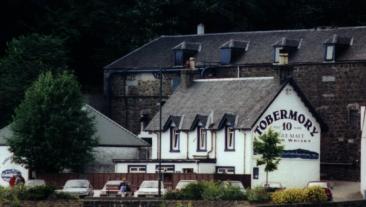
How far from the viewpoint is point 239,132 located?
101 metres

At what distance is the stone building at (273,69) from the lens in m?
108

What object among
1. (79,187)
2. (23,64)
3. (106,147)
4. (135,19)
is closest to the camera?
(79,187)

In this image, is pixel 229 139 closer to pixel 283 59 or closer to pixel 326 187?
pixel 283 59

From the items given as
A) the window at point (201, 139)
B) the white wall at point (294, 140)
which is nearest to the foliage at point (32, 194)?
the white wall at point (294, 140)

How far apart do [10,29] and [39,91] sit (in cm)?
3098

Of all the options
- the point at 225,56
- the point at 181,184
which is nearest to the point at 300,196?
the point at 181,184

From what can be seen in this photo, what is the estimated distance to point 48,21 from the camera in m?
134

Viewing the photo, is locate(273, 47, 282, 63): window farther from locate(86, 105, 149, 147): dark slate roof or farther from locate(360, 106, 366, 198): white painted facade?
locate(360, 106, 366, 198): white painted facade

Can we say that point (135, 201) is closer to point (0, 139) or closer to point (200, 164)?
point (200, 164)

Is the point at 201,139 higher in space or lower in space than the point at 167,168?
higher

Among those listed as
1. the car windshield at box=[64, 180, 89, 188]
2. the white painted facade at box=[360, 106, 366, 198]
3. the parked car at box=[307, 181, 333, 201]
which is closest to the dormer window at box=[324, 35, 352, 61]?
the white painted facade at box=[360, 106, 366, 198]

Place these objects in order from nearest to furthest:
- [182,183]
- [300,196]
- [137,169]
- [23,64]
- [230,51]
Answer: [300,196] → [182,183] → [137,169] → [230,51] → [23,64]

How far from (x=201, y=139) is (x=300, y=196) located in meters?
29.9

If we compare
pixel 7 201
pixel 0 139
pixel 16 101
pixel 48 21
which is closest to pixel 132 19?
pixel 48 21
